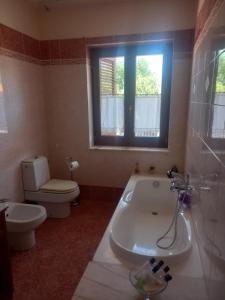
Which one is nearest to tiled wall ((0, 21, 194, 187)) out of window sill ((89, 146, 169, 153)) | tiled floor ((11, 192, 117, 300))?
window sill ((89, 146, 169, 153))

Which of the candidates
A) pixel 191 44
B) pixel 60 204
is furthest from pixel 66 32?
pixel 60 204

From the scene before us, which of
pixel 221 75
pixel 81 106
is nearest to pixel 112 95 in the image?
pixel 81 106

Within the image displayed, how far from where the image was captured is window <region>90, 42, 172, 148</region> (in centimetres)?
279

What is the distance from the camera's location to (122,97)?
296 cm

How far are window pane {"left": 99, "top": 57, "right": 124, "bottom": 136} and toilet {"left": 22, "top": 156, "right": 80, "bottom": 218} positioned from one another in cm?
97

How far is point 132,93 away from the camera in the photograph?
290cm

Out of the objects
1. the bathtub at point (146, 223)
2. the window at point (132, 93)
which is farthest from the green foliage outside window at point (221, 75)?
the window at point (132, 93)

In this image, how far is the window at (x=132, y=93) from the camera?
9.15 feet

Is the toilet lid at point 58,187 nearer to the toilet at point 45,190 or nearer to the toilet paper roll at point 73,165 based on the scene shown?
the toilet at point 45,190

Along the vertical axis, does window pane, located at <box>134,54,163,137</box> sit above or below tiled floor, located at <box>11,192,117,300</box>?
above

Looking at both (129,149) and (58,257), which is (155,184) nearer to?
(129,149)

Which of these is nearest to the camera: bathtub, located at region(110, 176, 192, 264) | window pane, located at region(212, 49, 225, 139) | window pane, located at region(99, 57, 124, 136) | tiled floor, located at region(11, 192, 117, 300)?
window pane, located at region(212, 49, 225, 139)

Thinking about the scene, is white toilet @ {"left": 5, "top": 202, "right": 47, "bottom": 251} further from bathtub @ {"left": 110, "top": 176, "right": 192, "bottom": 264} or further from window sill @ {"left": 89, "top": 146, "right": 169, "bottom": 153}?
window sill @ {"left": 89, "top": 146, "right": 169, "bottom": 153}

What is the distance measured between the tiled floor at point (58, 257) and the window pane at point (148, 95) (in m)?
1.23
